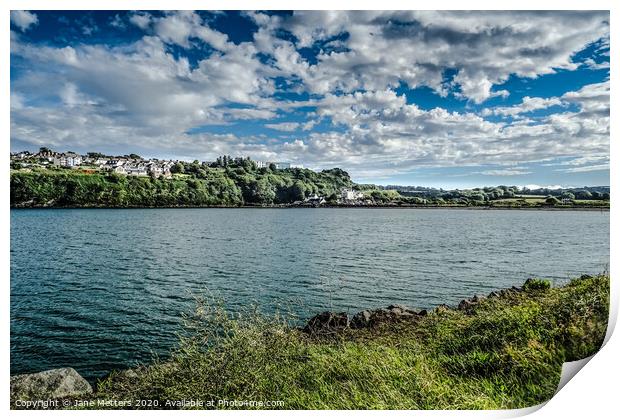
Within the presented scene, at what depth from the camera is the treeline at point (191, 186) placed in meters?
11.4

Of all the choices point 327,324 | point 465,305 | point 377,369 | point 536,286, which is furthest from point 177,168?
point 536,286

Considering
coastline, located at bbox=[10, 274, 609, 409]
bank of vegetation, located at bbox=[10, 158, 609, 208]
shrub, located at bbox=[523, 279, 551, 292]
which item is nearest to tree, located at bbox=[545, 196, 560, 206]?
bank of vegetation, located at bbox=[10, 158, 609, 208]

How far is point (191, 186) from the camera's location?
16547 millimetres

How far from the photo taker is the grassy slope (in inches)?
171

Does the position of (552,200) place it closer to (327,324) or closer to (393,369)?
(327,324)

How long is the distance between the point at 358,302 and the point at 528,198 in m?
5.10

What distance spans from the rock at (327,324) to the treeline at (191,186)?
18.0 ft

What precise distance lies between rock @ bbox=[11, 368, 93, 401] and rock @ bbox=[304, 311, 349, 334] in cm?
383

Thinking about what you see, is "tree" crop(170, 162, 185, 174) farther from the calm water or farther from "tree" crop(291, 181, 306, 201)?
"tree" crop(291, 181, 306, 201)

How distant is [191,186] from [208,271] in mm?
4472

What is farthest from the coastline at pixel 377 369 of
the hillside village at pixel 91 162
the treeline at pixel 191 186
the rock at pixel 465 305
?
the treeline at pixel 191 186

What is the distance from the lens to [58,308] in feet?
31.6
